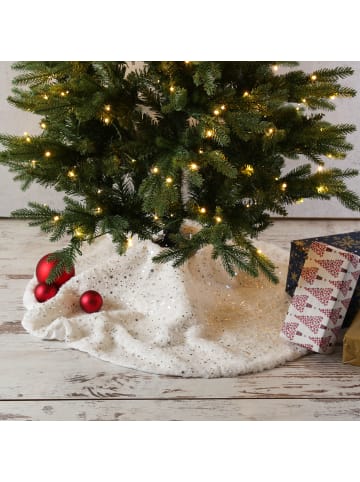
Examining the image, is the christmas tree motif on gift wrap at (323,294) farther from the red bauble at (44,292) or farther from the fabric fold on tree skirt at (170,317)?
the red bauble at (44,292)

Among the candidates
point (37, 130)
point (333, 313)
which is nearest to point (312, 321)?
point (333, 313)

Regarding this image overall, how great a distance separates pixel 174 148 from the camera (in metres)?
1.60

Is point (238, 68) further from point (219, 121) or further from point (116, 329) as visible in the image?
point (116, 329)

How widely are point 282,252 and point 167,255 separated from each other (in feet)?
2.32

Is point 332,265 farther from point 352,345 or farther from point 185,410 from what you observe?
point 185,410

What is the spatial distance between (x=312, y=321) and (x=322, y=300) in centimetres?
6

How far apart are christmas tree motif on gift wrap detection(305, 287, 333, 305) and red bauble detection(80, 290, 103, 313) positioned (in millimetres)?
621

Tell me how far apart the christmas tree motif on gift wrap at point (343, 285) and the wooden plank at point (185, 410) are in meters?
0.30

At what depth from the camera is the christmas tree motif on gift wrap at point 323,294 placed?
1646mm

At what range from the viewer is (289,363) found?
64.6 inches

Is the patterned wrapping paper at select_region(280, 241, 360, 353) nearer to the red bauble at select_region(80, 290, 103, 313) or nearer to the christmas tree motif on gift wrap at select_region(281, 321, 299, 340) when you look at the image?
the christmas tree motif on gift wrap at select_region(281, 321, 299, 340)

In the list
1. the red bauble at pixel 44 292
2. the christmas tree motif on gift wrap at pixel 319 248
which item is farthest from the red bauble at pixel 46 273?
the christmas tree motif on gift wrap at pixel 319 248

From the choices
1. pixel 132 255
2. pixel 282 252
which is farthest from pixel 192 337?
pixel 282 252

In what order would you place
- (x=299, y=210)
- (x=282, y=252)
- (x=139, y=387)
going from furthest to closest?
(x=299, y=210), (x=282, y=252), (x=139, y=387)
